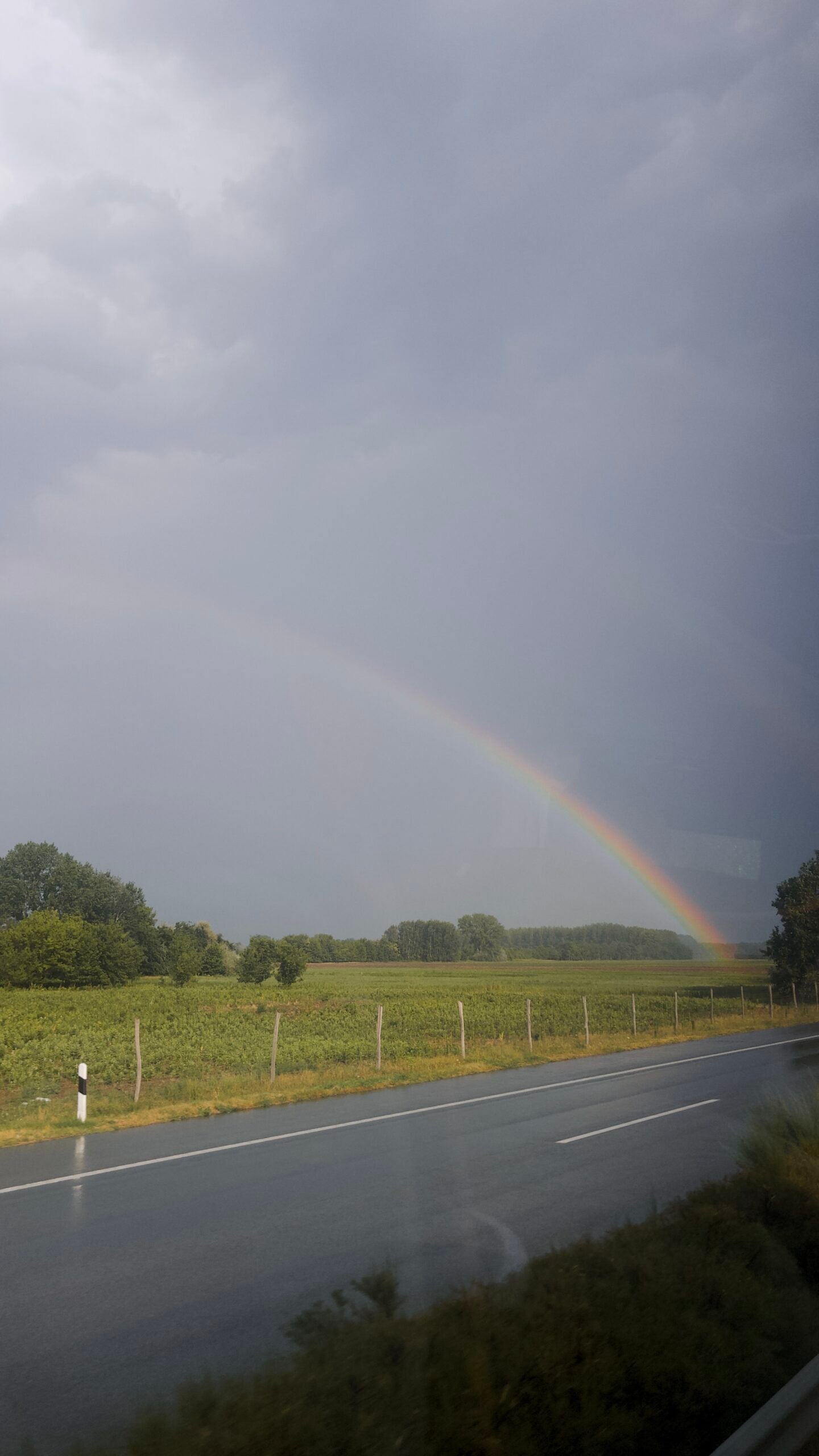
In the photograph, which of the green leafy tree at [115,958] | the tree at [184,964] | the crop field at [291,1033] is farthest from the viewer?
the green leafy tree at [115,958]

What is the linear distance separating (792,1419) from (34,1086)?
20654 mm

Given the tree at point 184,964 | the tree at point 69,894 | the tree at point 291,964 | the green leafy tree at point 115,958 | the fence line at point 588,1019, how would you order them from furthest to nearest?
the tree at point 69,894 < the green leafy tree at point 115,958 < the tree at point 184,964 < the tree at point 291,964 < the fence line at point 588,1019

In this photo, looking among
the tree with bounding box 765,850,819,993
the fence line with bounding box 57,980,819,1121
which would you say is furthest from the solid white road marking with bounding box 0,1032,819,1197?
the tree with bounding box 765,850,819,993

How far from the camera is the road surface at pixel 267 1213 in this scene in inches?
210

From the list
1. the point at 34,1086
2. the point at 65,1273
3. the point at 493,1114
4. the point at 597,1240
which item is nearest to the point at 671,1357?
the point at 597,1240

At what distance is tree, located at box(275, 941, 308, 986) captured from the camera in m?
76.5

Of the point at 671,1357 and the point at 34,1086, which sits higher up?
the point at 671,1357

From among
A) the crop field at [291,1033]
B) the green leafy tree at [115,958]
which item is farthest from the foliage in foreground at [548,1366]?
the green leafy tree at [115,958]

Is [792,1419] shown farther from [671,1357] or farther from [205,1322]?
[205,1322]

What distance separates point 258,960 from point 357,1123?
67220mm

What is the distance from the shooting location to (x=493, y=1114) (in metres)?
14.7

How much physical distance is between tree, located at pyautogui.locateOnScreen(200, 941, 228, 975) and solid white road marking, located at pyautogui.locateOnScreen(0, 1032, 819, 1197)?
270 ft

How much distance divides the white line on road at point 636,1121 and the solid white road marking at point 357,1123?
2.83 m

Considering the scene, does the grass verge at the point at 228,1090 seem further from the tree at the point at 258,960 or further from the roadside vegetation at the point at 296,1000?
the tree at the point at 258,960
